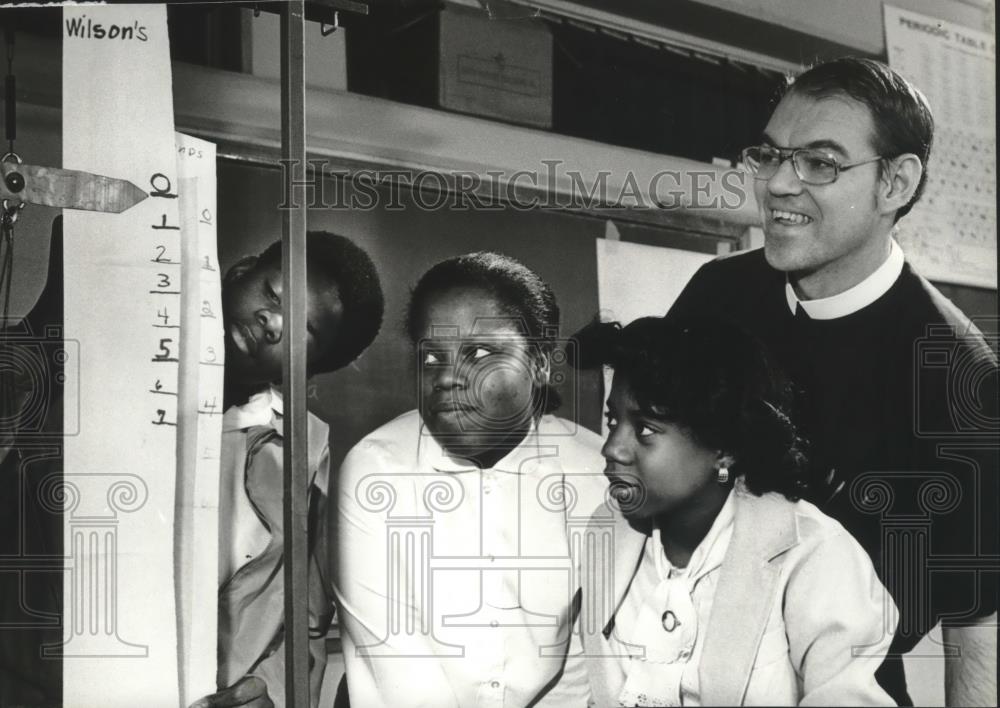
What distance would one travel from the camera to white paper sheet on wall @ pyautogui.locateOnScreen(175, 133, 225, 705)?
218 centimetres

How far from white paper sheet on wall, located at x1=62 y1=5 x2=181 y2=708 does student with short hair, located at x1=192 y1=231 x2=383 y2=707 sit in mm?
111

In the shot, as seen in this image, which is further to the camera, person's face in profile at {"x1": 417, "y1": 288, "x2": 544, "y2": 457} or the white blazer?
person's face in profile at {"x1": 417, "y1": 288, "x2": 544, "y2": 457}

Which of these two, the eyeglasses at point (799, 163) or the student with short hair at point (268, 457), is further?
the student with short hair at point (268, 457)

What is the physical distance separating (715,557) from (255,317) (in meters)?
0.98

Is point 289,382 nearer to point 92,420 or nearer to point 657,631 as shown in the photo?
point 92,420

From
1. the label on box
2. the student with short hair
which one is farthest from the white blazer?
the label on box

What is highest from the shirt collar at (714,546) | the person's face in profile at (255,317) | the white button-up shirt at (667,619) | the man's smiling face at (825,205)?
the man's smiling face at (825,205)

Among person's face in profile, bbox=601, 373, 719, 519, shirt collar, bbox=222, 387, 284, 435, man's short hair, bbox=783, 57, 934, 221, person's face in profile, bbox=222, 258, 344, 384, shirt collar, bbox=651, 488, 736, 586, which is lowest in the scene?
shirt collar, bbox=651, 488, 736, 586

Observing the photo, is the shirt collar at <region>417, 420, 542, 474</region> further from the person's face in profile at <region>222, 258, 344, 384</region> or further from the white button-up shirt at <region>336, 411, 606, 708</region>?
the person's face in profile at <region>222, 258, 344, 384</region>

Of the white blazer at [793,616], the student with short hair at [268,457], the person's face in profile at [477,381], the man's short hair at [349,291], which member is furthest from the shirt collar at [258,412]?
the white blazer at [793,616]

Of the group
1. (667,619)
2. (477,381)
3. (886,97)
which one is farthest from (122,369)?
(886,97)

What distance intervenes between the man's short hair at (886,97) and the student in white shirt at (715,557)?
0.45 metres

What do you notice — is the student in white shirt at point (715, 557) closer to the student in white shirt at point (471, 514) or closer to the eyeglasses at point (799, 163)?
the student in white shirt at point (471, 514)

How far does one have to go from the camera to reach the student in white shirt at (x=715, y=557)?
200 cm
